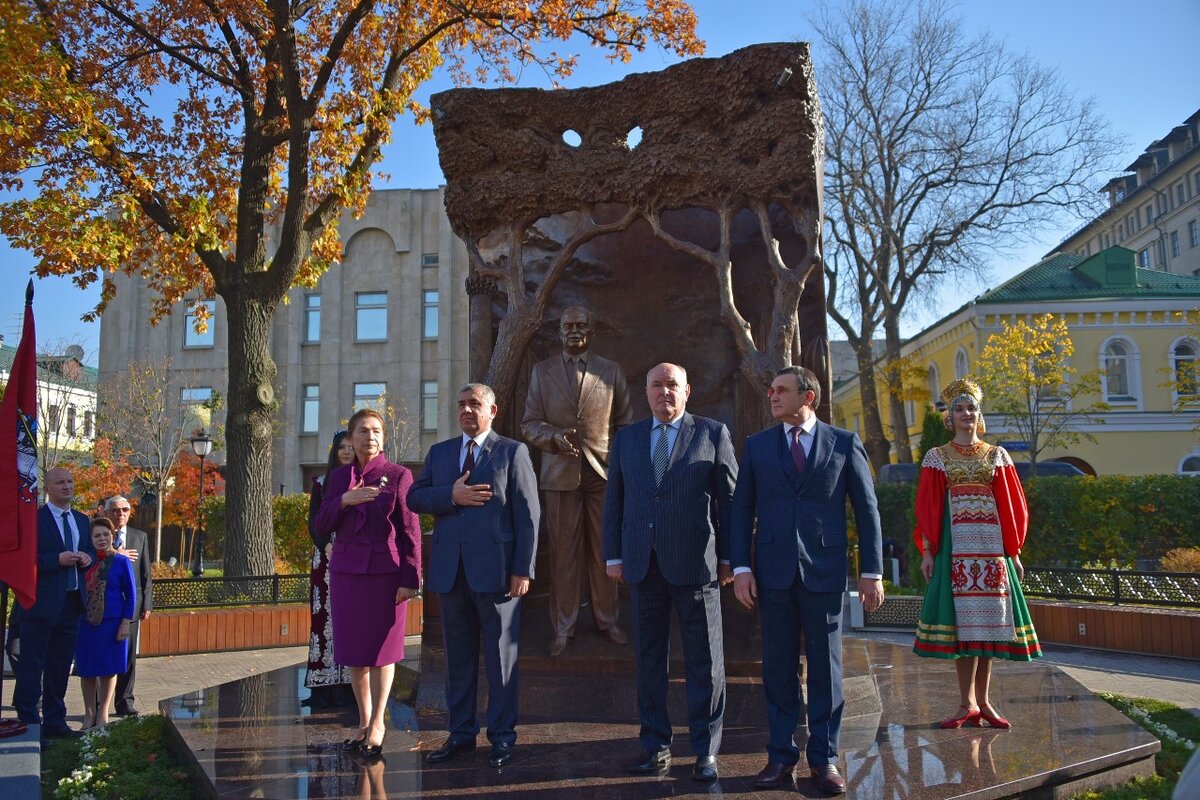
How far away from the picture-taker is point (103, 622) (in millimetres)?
7297

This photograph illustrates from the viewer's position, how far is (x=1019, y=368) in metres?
24.6

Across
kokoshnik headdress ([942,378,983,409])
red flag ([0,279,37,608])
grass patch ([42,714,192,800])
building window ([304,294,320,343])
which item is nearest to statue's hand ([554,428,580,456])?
kokoshnik headdress ([942,378,983,409])

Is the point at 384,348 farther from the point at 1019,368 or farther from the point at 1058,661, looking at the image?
the point at 1058,661

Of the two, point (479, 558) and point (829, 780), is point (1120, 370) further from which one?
point (479, 558)

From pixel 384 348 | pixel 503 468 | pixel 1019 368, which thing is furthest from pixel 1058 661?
pixel 384 348

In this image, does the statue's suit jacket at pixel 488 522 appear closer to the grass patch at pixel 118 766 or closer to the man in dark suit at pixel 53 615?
the grass patch at pixel 118 766

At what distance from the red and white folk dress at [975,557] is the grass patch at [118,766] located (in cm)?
446

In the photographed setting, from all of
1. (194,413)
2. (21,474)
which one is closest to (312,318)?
(194,413)

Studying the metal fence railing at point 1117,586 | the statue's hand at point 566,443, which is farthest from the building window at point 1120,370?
the statue's hand at point 566,443

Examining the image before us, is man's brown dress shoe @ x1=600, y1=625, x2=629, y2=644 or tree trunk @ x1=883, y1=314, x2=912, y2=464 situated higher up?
tree trunk @ x1=883, y1=314, x2=912, y2=464

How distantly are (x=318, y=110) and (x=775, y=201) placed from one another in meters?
9.80

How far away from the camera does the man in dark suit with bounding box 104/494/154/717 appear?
758 cm

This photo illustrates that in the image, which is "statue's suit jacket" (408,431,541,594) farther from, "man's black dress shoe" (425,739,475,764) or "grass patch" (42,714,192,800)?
"grass patch" (42,714,192,800)

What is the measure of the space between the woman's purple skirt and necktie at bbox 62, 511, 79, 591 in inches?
132
